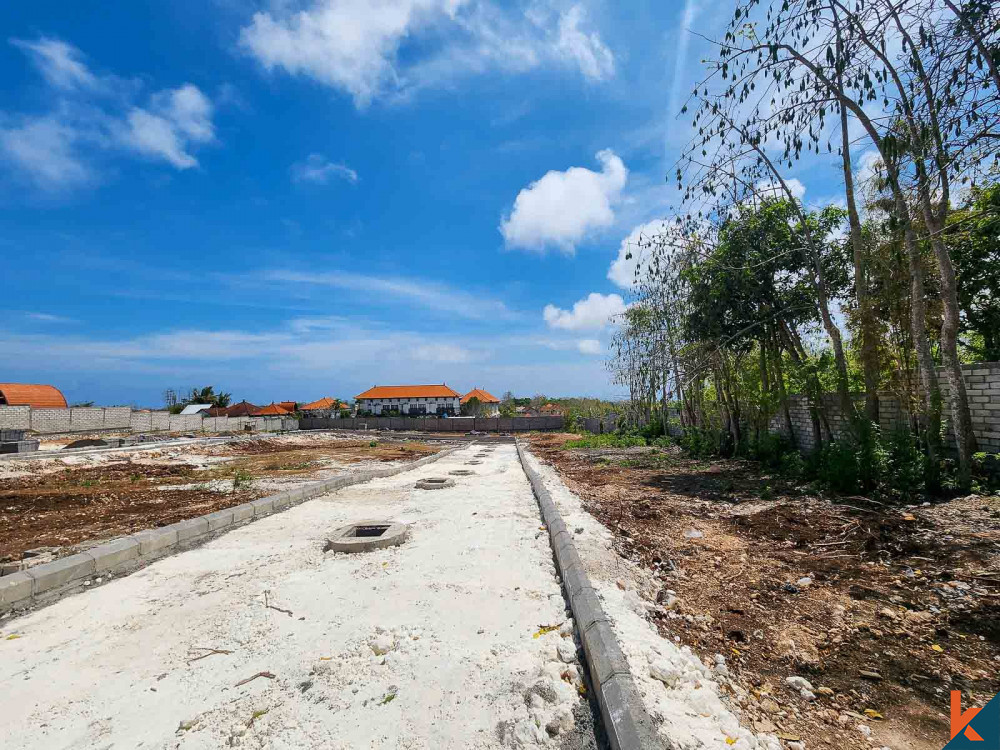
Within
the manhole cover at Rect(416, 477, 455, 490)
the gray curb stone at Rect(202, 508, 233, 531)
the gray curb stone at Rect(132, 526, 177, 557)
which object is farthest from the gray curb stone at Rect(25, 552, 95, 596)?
the manhole cover at Rect(416, 477, 455, 490)

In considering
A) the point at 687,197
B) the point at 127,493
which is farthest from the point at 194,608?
the point at 687,197

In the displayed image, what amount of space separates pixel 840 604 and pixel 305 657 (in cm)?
379

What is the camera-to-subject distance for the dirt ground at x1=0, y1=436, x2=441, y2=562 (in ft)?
20.5

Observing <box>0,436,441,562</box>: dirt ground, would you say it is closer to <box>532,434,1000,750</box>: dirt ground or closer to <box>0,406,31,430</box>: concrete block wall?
<box>532,434,1000,750</box>: dirt ground

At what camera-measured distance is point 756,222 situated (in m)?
10.8

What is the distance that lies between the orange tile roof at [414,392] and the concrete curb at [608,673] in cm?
7690

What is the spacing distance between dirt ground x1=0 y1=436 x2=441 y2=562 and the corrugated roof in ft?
76.4

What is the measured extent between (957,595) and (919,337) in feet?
16.6

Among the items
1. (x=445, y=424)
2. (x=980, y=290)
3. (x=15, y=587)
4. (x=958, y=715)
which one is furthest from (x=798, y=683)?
(x=445, y=424)

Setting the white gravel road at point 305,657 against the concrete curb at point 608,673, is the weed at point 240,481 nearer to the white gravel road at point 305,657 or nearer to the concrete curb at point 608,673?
the white gravel road at point 305,657

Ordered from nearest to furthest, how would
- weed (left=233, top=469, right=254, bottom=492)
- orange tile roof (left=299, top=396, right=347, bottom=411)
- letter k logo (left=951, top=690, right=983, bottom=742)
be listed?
letter k logo (left=951, top=690, right=983, bottom=742), weed (left=233, top=469, right=254, bottom=492), orange tile roof (left=299, top=396, right=347, bottom=411)

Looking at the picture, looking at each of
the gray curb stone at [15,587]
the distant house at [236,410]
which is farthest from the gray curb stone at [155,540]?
the distant house at [236,410]

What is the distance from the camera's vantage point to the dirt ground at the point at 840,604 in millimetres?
2400

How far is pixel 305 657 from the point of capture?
297 centimetres
